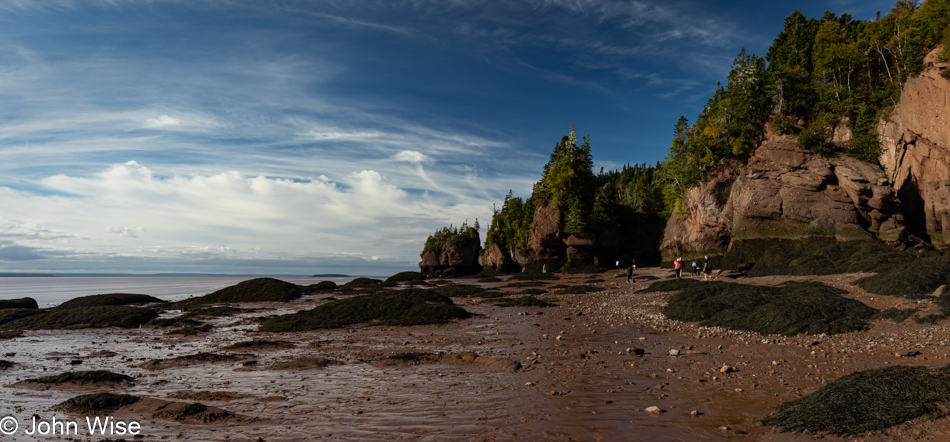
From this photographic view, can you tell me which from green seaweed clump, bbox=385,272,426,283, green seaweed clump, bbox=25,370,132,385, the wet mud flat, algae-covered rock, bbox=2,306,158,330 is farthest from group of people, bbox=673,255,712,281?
green seaweed clump, bbox=385,272,426,283

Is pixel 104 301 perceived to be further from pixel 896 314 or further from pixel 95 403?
pixel 896 314

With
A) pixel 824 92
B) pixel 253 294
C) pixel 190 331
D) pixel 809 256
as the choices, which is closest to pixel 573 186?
pixel 824 92

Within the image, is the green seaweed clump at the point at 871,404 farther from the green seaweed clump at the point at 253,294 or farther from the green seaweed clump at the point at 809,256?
the green seaweed clump at the point at 253,294

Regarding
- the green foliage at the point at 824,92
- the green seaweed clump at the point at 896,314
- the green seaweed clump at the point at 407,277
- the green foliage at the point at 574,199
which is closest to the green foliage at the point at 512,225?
the green foliage at the point at 574,199

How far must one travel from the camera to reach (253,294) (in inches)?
1486

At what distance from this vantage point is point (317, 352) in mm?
15039

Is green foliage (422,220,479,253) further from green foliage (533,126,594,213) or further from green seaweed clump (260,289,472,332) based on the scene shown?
green seaweed clump (260,289,472,332)

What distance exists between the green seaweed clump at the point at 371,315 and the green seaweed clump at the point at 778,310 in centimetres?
1118

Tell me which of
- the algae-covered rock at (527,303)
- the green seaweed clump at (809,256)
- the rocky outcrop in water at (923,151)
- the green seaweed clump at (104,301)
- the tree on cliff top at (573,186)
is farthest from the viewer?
the tree on cliff top at (573,186)

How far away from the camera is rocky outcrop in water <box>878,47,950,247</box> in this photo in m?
28.2

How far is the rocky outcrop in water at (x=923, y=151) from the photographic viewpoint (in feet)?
92.4

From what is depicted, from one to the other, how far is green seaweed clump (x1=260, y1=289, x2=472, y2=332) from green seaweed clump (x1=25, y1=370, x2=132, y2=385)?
9.20m

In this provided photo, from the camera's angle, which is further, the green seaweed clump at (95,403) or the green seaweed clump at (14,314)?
the green seaweed clump at (14,314)

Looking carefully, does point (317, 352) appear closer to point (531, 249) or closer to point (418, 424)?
point (418, 424)
